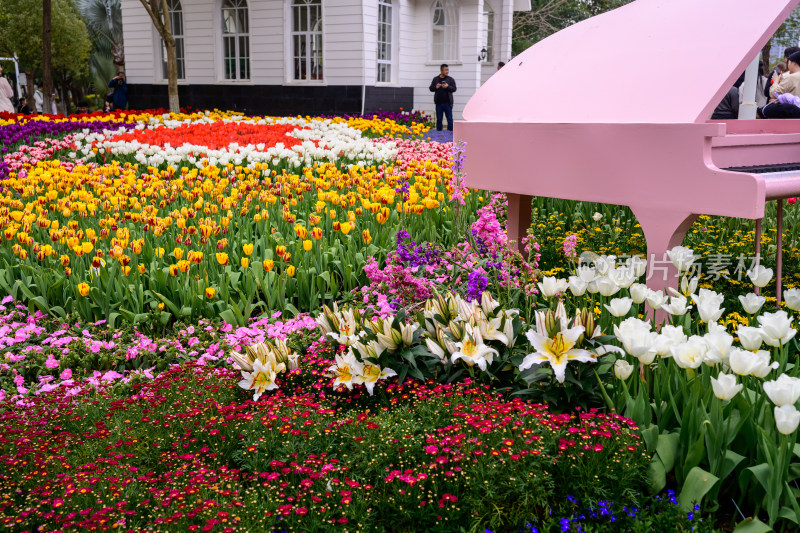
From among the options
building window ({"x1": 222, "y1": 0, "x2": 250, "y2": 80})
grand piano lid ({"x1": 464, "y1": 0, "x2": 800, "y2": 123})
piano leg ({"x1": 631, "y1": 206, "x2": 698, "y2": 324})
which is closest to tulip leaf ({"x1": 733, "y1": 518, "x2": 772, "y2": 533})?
piano leg ({"x1": 631, "y1": 206, "x2": 698, "y2": 324})

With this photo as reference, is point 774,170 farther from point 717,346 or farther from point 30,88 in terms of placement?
point 30,88

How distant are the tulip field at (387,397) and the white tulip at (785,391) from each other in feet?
0.03

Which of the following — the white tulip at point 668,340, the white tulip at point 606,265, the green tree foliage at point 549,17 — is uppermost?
the green tree foliage at point 549,17

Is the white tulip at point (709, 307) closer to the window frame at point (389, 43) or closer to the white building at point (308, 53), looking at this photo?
the white building at point (308, 53)

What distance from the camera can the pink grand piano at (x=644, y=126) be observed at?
3740mm

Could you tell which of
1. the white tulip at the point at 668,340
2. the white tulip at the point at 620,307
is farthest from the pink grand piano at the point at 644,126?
the white tulip at the point at 668,340

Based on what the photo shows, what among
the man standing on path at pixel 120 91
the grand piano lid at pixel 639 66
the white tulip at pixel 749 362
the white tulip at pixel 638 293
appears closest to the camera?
the white tulip at pixel 749 362

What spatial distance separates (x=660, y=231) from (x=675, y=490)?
5.46ft

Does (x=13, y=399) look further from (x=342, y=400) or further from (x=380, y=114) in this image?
(x=380, y=114)

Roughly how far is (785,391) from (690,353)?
0.35m

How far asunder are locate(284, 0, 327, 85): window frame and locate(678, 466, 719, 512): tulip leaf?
1918cm

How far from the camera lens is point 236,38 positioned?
21828 mm

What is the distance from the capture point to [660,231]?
3852mm

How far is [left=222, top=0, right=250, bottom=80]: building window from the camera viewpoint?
21797 millimetres
